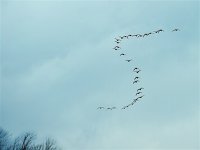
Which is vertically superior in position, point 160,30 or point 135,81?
point 160,30

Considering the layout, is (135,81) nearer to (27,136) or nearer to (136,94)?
(136,94)

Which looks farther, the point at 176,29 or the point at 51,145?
the point at 51,145

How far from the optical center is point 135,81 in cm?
2091

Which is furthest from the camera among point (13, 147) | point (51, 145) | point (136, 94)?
point (51, 145)

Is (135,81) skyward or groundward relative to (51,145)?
groundward

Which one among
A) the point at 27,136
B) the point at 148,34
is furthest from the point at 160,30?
the point at 27,136

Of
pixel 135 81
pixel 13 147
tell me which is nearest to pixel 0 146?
pixel 13 147

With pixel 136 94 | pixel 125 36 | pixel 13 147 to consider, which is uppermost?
pixel 13 147

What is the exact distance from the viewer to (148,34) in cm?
2108

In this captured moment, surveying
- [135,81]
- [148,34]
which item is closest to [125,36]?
[148,34]

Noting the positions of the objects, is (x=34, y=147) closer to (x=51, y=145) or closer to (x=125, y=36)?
(x=51, y=145)

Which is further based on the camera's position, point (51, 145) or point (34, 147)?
point (51, 145)

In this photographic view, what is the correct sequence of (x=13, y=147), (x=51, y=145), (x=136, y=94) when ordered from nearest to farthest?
(x=136, y=94) < (x=13, y=147) < (x=51, y=145)

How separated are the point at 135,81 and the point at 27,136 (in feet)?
190
